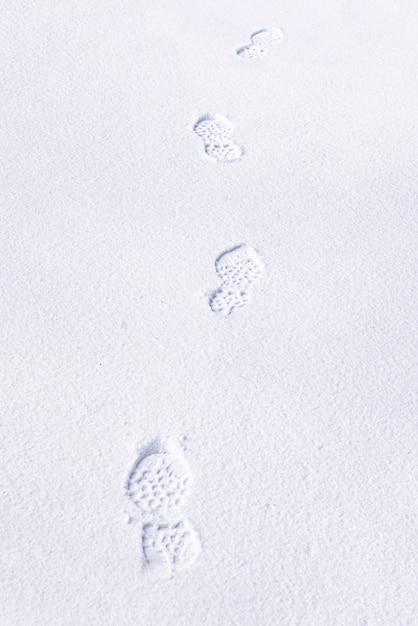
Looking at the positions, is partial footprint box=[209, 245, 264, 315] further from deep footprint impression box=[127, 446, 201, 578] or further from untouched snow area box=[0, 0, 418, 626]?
deep footprint impression box=[127, 446, 201, 578]

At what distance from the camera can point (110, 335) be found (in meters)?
1.30

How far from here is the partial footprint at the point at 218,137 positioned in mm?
1650

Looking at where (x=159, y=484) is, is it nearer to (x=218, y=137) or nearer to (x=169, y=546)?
(x=169, y=546)

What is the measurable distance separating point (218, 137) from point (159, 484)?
0.90 m

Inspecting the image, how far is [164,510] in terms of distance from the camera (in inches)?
42.4

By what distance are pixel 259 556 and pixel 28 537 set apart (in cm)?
34

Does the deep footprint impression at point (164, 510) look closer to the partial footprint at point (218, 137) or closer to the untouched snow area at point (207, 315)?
the untouched snow area at point (207, 315)

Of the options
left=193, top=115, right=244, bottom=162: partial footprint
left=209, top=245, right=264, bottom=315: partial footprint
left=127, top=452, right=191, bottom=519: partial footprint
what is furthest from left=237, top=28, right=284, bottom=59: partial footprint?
left=127, top=452, right=191, bottom=519: partial footprint

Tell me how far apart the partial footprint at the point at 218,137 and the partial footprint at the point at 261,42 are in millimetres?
298

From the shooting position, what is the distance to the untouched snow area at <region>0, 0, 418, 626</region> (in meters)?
1.03

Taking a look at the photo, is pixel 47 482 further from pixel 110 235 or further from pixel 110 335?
pixel 110 235

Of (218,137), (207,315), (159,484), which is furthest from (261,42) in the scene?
(159,484)


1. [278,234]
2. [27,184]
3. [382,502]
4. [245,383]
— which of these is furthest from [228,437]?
[27,184]

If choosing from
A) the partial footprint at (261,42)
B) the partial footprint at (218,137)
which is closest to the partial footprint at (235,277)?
the partial footprint at (218,137)
